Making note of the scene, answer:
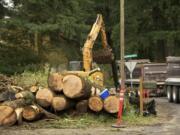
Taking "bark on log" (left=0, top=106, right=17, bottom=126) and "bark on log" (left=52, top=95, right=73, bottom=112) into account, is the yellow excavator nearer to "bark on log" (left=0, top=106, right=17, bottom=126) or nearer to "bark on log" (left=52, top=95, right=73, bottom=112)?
"bark on log" (left=52, top=95, right=73, bottom=112)

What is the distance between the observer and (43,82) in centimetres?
2486

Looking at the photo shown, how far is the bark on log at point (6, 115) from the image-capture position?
20.1 metres

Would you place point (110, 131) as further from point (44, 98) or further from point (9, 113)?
point (9, 113)

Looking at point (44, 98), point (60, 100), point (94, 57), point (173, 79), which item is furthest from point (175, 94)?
point (44, 98)

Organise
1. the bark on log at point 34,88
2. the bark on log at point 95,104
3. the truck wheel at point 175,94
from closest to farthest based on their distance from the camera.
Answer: the bark on log at point 95,104, the bark on log at point 34,88, the truck wheel at point 175,94

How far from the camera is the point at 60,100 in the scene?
70.6ft

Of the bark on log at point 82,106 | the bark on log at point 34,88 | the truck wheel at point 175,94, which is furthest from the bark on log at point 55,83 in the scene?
the truck wheel at point 175,94

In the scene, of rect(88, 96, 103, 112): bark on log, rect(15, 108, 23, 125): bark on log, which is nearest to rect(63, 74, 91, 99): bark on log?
rect(88, 96, 103, 112): bark on log

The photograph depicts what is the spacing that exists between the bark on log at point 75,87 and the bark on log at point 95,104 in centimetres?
28

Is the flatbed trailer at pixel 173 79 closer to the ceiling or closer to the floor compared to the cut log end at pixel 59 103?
closer to the ceiling

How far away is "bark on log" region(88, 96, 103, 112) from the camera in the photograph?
71.4ft

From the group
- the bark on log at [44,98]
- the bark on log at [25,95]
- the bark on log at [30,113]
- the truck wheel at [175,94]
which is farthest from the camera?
the truck wheel at [175,94]

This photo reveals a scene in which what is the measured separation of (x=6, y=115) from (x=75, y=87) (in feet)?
9.46

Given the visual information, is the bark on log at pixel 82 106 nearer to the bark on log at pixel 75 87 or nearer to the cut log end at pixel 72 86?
the bark on log at pixel 75 87
